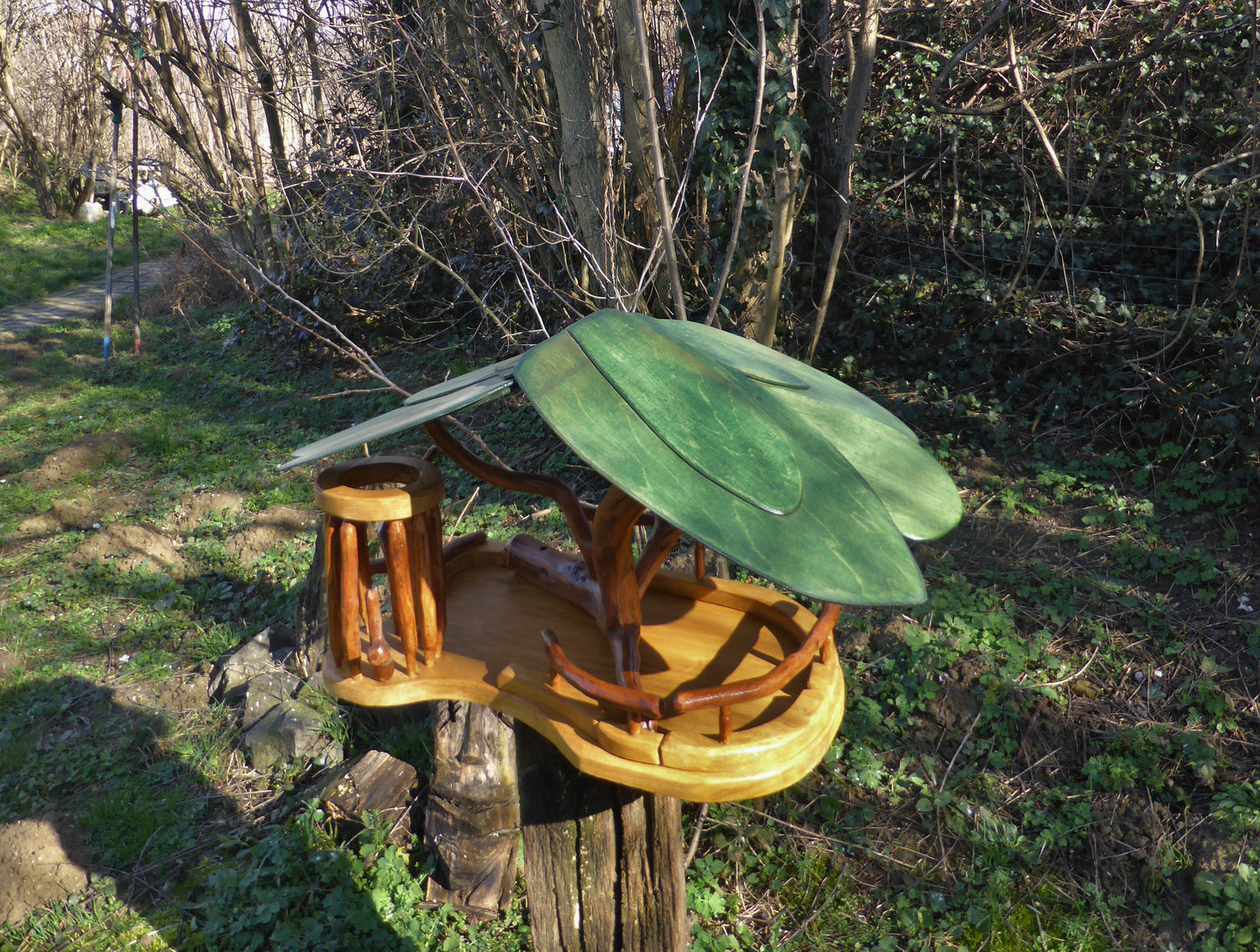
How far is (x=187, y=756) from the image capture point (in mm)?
3119

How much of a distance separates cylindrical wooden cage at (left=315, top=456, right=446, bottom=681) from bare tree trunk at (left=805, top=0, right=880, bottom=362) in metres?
3.04

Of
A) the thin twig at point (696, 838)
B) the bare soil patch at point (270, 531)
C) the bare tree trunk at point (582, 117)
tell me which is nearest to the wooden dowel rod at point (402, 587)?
the thin twig at point (696, 838)

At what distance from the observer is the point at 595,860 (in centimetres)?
170

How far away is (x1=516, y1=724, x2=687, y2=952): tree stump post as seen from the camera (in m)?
1.65

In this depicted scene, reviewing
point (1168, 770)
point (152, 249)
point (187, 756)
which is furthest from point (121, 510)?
point (152, 249)

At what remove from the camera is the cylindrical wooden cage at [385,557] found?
1.30 metres

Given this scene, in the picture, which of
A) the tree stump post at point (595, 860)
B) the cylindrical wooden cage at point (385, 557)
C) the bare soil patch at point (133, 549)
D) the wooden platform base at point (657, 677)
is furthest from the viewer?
the bare soil patch at point (133, 549)

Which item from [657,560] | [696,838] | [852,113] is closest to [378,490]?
[657,560]

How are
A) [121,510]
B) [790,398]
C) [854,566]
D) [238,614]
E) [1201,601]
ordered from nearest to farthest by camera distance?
[854,566] < [790,398] < [1201,601] < [238,614] < [121,510]

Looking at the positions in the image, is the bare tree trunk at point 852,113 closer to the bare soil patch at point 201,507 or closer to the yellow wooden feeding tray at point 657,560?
the yellow wooden feeding tray at point 657,560

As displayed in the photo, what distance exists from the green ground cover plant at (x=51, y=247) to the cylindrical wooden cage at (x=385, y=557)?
36.0 ft

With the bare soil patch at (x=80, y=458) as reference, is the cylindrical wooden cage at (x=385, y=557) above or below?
above

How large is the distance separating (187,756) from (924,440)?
3.65 m

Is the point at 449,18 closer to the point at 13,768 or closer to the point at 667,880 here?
the point at 13,768
